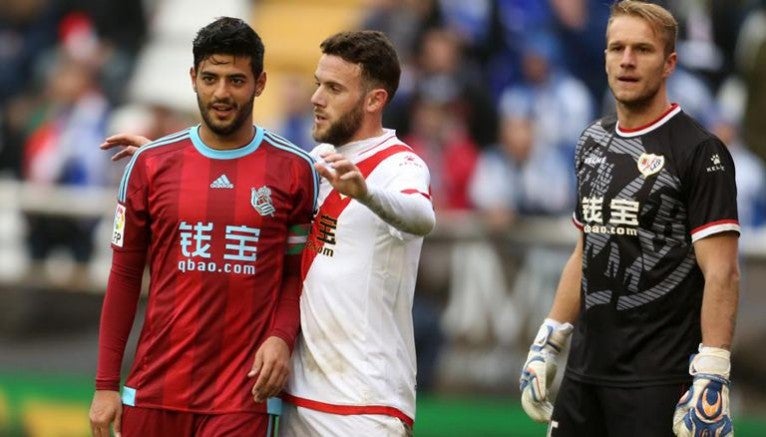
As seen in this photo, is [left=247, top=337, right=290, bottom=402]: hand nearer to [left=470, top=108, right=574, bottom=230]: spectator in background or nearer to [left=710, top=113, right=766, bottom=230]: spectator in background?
[left=470, top=108, right=574, bottom=230]: spectator in background

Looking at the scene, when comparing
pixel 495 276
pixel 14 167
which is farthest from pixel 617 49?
pixel 14 167

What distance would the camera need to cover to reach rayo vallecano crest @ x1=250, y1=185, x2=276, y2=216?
5562mm

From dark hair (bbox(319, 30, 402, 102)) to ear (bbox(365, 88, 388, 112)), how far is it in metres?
0.02

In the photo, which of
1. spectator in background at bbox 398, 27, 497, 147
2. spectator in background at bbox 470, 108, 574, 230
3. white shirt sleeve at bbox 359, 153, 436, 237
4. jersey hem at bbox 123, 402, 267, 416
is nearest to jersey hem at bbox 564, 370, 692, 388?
white shirt sleeve at bbox 359, 153, 436, 237

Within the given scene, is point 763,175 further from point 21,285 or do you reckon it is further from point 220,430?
point 220,430

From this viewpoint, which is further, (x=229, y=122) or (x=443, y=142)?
(x=443, y=142)

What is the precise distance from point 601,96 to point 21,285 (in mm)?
5000

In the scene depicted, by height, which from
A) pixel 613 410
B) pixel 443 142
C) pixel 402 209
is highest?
pixel 443 142

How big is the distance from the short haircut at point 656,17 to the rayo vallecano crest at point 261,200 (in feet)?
4.80

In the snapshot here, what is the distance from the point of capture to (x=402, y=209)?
17.4 ft

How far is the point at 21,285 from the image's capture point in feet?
40.4

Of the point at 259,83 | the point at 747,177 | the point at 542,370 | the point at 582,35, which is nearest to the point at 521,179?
the point at 582,35

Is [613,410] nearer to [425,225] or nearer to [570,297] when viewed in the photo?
[570,297]

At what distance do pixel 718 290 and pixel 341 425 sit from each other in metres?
A: 1.43
